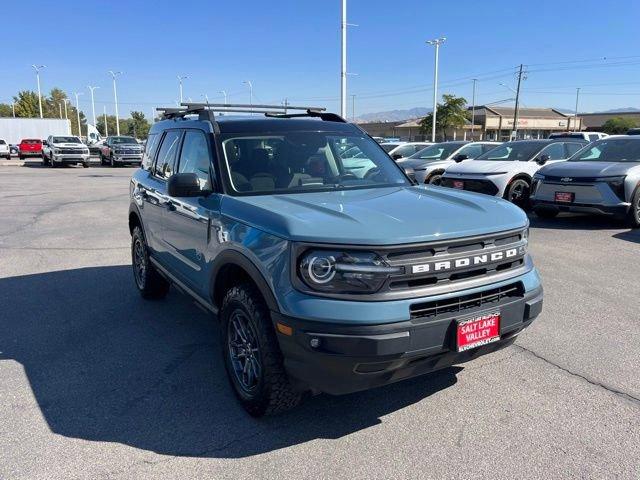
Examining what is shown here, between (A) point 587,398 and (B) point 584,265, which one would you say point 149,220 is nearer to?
(A) point 587,398

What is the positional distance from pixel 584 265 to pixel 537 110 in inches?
3857

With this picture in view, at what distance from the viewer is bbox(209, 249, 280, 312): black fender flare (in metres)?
3.02

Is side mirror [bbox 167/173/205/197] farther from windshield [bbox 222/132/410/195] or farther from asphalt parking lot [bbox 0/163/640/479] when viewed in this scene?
asphalt parking lot [bbox 0/163/640/479]

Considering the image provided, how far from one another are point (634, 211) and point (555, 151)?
3.31m

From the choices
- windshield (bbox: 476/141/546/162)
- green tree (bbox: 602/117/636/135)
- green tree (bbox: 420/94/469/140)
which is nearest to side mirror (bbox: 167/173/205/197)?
windshield (bbox: 476/141/546/162)

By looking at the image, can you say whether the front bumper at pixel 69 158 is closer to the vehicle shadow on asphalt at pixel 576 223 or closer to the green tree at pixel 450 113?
the vehicle shadow on asphalt at pixel 576 223

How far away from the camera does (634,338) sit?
4609mm

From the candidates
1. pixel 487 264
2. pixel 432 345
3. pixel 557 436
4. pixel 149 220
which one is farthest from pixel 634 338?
pixel 149 220

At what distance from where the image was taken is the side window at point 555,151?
12.3m

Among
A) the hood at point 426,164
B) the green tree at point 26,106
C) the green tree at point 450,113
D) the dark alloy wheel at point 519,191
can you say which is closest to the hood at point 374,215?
the dark alloy wheel at point 519,191

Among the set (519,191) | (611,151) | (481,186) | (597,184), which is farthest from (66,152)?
(597,184)

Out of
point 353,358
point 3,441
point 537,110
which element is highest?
point 537,110

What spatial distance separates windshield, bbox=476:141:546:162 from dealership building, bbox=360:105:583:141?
5960cm

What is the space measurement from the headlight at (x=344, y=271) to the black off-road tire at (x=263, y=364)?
479mm
